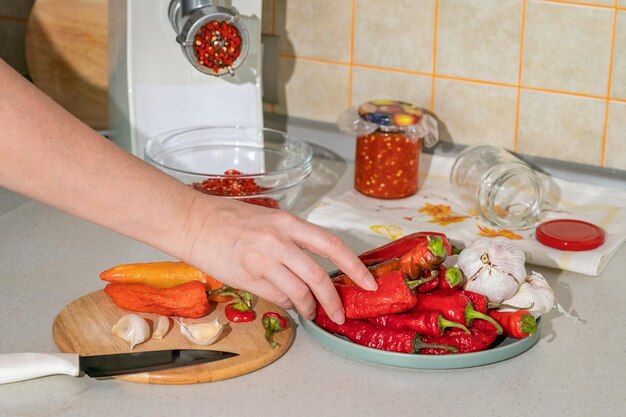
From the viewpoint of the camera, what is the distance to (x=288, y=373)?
115 centimetres

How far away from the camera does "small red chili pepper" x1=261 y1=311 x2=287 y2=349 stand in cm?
118

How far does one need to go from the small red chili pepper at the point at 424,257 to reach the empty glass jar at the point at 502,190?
40cm

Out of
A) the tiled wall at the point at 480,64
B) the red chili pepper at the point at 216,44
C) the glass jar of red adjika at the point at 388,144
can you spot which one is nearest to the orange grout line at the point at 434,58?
the tiled wall at the point at 480,64

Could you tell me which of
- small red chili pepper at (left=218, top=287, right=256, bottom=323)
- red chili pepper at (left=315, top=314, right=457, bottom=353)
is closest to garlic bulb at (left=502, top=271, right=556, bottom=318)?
red chili pepper at (left=315, top=314, right=457, bottom=353)

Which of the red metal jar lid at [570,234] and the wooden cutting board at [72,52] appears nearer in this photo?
the red metal jar lid at [570,234]

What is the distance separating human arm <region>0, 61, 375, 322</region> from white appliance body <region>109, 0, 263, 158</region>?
0.57 meters

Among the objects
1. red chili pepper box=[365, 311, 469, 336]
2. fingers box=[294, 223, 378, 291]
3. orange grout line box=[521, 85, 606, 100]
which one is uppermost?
orange grout line box=[521, 85, 606, 100]

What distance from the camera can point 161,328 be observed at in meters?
1.19

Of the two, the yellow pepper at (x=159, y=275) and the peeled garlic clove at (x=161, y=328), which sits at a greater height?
the yellow pepper at (x=159, y=275)

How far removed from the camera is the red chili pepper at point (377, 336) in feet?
3.77

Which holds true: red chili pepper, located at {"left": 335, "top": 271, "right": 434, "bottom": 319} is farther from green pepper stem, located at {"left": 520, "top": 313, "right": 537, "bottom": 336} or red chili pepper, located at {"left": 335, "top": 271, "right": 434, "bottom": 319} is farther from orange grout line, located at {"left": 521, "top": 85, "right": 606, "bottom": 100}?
orange grout line, located at {"left": 521, "top": 85, "right": 606, "bottom": 100}

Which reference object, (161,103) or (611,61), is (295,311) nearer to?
(161,103)

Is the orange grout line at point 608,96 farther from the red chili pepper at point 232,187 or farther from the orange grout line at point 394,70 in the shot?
the red chili pepper at point 232,187

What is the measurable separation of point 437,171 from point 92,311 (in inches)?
31.6
